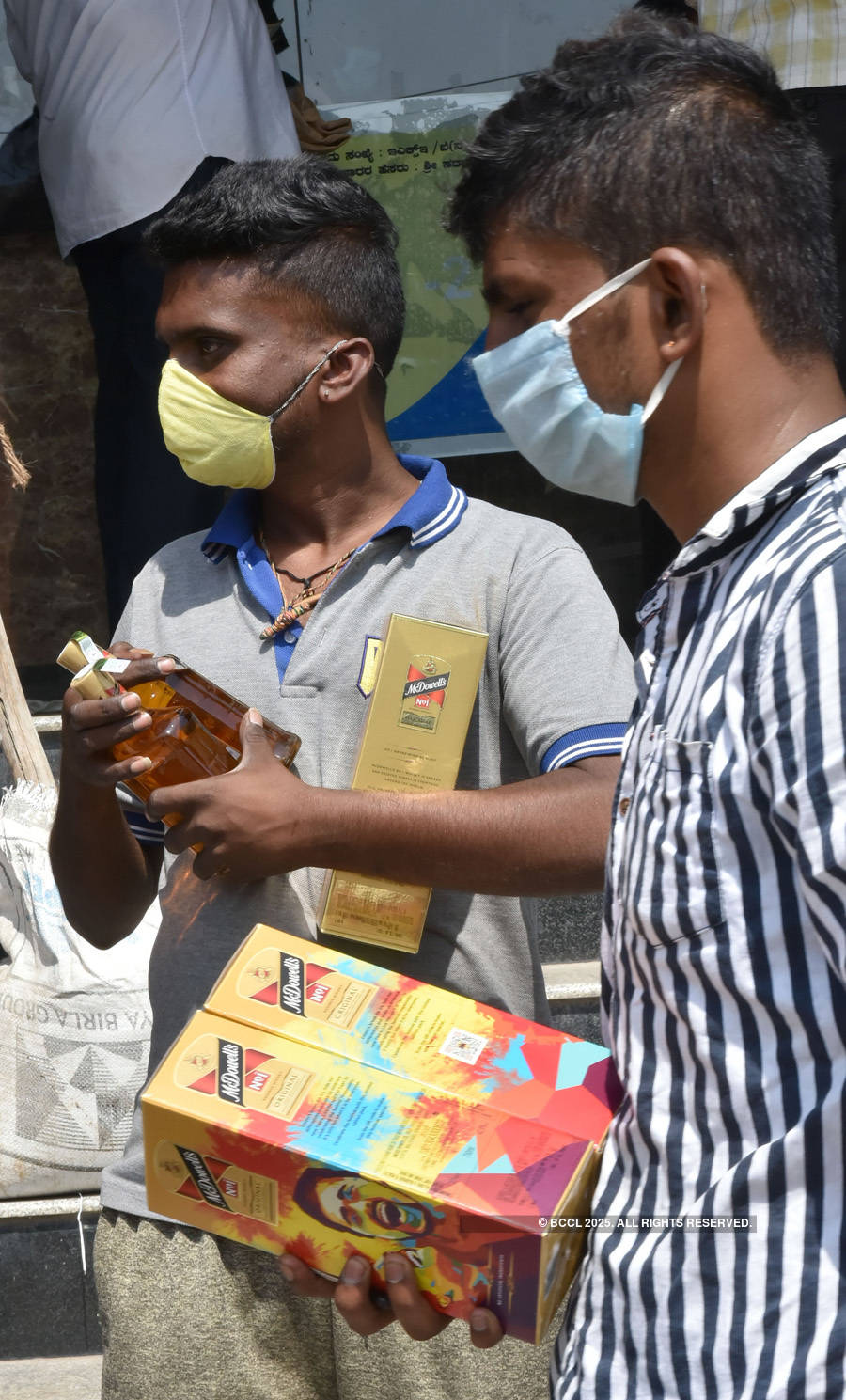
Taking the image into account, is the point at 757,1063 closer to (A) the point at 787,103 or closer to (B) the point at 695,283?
(B) the point at 695,283

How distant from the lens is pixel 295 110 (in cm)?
368

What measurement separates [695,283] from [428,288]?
120 inches

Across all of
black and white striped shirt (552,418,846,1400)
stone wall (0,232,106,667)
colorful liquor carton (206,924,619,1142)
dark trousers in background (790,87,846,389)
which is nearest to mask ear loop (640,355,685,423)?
black and white striped shirt (552,418,846,1400)

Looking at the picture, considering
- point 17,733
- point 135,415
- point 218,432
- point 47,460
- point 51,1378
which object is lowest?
point 51,1378

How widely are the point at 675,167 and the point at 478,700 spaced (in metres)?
0.79

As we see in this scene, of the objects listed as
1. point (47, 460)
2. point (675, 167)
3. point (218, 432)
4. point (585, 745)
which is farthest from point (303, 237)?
point (47, 460)

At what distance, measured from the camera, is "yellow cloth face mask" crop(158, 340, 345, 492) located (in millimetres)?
1919

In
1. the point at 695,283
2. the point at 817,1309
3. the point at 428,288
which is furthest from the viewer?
the point at 428,288

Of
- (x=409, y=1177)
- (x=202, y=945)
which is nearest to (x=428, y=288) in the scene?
(x=202, y=945)

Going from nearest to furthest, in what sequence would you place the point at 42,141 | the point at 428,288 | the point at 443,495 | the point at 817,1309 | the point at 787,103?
the point at 817,1309
the point at 787,103
the point at 443,495
the point at 42,141
the point at 428,288

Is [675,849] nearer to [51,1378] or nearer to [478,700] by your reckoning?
[478,700]

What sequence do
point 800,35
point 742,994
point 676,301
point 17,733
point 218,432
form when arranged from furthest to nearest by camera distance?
point 800,35, point 17,733, point 218,432, point 676,301, point 742,994

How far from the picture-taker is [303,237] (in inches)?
77.4

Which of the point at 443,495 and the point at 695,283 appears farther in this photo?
the point at 443,495
